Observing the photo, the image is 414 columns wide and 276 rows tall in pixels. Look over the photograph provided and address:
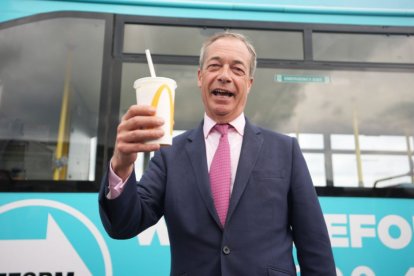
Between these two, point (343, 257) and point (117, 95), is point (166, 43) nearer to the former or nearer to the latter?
point (117, 95)

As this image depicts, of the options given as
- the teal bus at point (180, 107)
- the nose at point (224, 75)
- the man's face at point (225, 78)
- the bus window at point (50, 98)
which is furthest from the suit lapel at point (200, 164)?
the bus window at point (50, 98)

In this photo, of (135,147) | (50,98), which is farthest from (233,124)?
(50,98)

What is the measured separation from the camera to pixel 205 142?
160 centimetres

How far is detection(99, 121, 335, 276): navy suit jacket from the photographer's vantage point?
1.32 metres

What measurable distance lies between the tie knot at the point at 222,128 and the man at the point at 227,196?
12 mm

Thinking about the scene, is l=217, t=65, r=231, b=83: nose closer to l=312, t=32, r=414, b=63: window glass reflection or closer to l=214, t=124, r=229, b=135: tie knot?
l=214, t=124, r=229, b=135: tie knot

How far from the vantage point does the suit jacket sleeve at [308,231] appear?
145 centimetres

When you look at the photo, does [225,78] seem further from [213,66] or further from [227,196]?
[227,196]

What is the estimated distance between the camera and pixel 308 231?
1.46 meters

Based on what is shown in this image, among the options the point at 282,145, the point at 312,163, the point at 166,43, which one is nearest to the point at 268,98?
the point at 312,163

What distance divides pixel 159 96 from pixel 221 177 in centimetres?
46

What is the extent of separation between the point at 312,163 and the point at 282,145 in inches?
68.4

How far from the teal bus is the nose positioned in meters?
1.70

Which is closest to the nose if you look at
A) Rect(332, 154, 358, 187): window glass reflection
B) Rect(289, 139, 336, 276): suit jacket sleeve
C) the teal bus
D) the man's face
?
the man's face
